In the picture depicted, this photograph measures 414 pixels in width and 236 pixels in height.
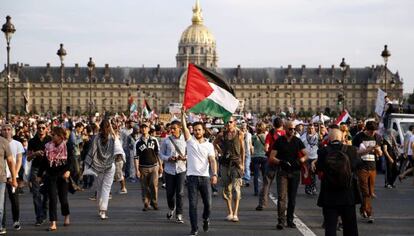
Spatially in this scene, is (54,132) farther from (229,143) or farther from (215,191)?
(215,191)

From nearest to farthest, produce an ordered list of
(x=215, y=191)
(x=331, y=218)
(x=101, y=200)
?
(x=331, y=218)
(x=101, y=200)
(x=215, y=191)

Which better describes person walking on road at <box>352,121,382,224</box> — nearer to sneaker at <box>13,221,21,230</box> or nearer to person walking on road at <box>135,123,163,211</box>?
person walking on road at <box>135,123,163,211</box>

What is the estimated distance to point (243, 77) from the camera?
15362cm

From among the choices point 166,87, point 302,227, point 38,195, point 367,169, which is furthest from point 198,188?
point 166,87

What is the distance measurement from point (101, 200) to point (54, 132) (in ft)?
4.82

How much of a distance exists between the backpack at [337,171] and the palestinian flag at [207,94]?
3.46 metres

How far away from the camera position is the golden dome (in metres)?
178

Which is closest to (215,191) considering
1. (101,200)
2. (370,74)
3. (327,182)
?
(101,200)

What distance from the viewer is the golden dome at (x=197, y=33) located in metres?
178

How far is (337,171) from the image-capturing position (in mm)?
8742

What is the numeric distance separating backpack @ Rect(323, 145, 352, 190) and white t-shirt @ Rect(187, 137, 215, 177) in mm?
2221

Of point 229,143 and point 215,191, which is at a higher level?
point 229,143

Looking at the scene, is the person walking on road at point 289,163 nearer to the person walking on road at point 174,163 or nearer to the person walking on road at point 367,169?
the person walking on road at point 367,169

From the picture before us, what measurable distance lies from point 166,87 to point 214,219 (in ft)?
466
